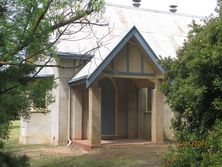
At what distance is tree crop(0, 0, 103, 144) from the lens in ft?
23.9

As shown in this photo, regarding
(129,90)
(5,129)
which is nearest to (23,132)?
(129,90)

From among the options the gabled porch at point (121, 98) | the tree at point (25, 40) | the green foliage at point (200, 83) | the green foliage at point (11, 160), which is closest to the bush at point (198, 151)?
the green foliage at point (200, 83)

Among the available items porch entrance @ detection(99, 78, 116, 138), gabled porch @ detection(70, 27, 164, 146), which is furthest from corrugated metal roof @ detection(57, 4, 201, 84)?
porch entrance @ detection(99, 78, 116, 138)

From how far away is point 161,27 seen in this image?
23922mm

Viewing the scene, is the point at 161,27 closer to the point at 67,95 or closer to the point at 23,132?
the point at 67,95

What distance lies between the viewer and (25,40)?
725 cm

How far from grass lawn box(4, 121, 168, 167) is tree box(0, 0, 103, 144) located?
11.2 ft

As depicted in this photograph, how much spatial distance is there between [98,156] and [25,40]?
302 inches

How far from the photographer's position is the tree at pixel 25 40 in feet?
23.9

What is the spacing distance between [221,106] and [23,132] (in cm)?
1505

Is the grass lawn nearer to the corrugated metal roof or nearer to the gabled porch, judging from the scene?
the gabled porch

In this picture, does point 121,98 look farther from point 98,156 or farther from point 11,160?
point 11,160

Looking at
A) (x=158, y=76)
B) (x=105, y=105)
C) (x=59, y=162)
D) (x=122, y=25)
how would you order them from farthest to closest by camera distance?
(x=122, y=25), (x=105, y=105), (x=158, y=76), (x=59, y=162)

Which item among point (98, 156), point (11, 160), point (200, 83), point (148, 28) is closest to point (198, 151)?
point (200, 83)
